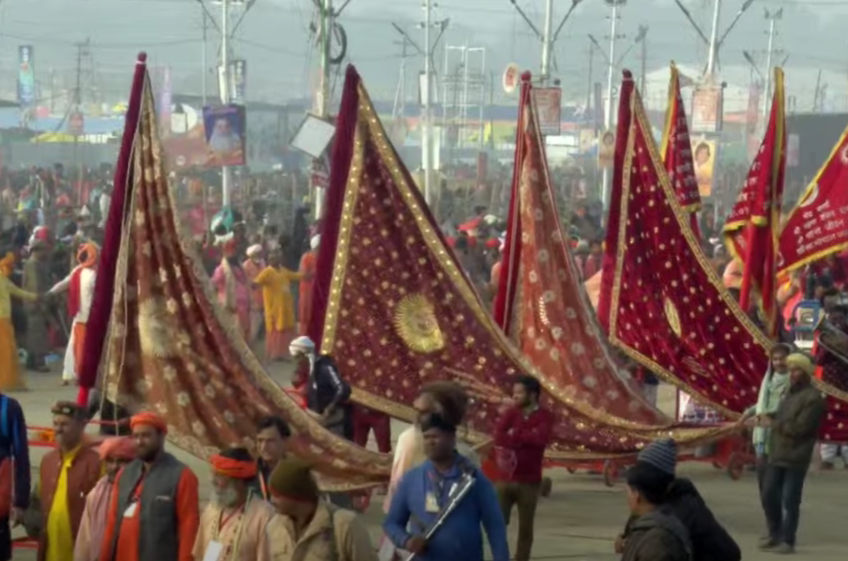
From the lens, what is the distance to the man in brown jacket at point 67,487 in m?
9.27

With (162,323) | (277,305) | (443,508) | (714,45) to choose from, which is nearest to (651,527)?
(443,508)

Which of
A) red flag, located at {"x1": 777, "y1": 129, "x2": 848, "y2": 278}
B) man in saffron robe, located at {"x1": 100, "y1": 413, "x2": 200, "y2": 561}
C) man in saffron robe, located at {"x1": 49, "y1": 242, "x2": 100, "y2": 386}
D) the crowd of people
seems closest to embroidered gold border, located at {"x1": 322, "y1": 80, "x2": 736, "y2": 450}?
the crowd of people

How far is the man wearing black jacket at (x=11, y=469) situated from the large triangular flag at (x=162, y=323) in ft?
4.60

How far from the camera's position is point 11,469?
31.4ft

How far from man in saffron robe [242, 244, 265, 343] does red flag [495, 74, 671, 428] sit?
9.09m

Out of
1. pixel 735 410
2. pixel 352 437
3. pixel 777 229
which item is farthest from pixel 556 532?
pixel 777 229

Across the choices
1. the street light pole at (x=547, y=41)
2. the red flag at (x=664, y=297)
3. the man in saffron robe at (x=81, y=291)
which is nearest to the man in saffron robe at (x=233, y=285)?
the man in saffron robe at (x=81, y=291)

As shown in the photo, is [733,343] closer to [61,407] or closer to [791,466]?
[791,466]

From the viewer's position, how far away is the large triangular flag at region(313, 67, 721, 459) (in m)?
13.4

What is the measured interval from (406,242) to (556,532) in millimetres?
1960

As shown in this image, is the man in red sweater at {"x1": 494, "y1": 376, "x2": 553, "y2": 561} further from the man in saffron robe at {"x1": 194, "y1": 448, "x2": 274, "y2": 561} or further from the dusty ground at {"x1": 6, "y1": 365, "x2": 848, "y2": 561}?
the man in saffron robe at {"x1": 194, "y1": 448, "x2": 274, "y2": 561}

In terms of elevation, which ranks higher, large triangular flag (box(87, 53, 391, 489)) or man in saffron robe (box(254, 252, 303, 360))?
large triangular flag (box(87, 53, 391, 489))

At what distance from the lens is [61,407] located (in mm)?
9281

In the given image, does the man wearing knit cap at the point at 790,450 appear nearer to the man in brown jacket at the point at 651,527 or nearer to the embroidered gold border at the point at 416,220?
the embroidered gold border at the point at 416,220
